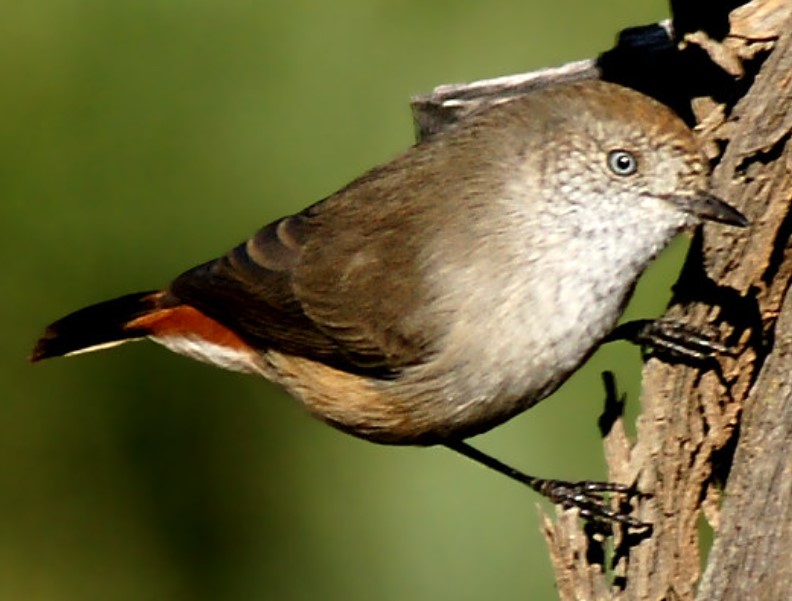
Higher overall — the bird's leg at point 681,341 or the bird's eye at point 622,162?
the bird's eye at point 622,162

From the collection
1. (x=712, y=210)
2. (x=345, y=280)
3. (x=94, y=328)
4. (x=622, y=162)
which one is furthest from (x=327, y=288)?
(x=712, y=210)

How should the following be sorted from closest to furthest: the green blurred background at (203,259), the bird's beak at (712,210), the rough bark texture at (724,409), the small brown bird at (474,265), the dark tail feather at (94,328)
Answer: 1. the bird's beak at (712,210)
2. the rough bark texture at (724,409)
3. the small brown bird at (474,265)
4. the dark tail feather at (94,328)
5. the green blurred background at (203,259)

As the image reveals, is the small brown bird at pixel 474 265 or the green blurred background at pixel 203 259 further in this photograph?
the green blurred background at pixel 203 259

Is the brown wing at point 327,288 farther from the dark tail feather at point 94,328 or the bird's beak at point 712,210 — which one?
the bird's beak at point 712,210

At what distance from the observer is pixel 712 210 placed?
348 centimetres

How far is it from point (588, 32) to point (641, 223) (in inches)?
97.5

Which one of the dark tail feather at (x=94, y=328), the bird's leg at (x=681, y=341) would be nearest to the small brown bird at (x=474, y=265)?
the bird's leg at (x=681, y=341)

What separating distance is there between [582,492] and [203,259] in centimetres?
219

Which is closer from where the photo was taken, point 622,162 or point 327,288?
point 622,162

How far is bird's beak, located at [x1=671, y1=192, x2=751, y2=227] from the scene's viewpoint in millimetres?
3463

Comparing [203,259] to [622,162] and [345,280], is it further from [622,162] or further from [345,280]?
[622,162]

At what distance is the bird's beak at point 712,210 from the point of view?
3.46 meters

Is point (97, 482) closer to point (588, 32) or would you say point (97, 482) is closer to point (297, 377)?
point (297, 377)

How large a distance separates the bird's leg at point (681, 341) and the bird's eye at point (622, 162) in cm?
34
